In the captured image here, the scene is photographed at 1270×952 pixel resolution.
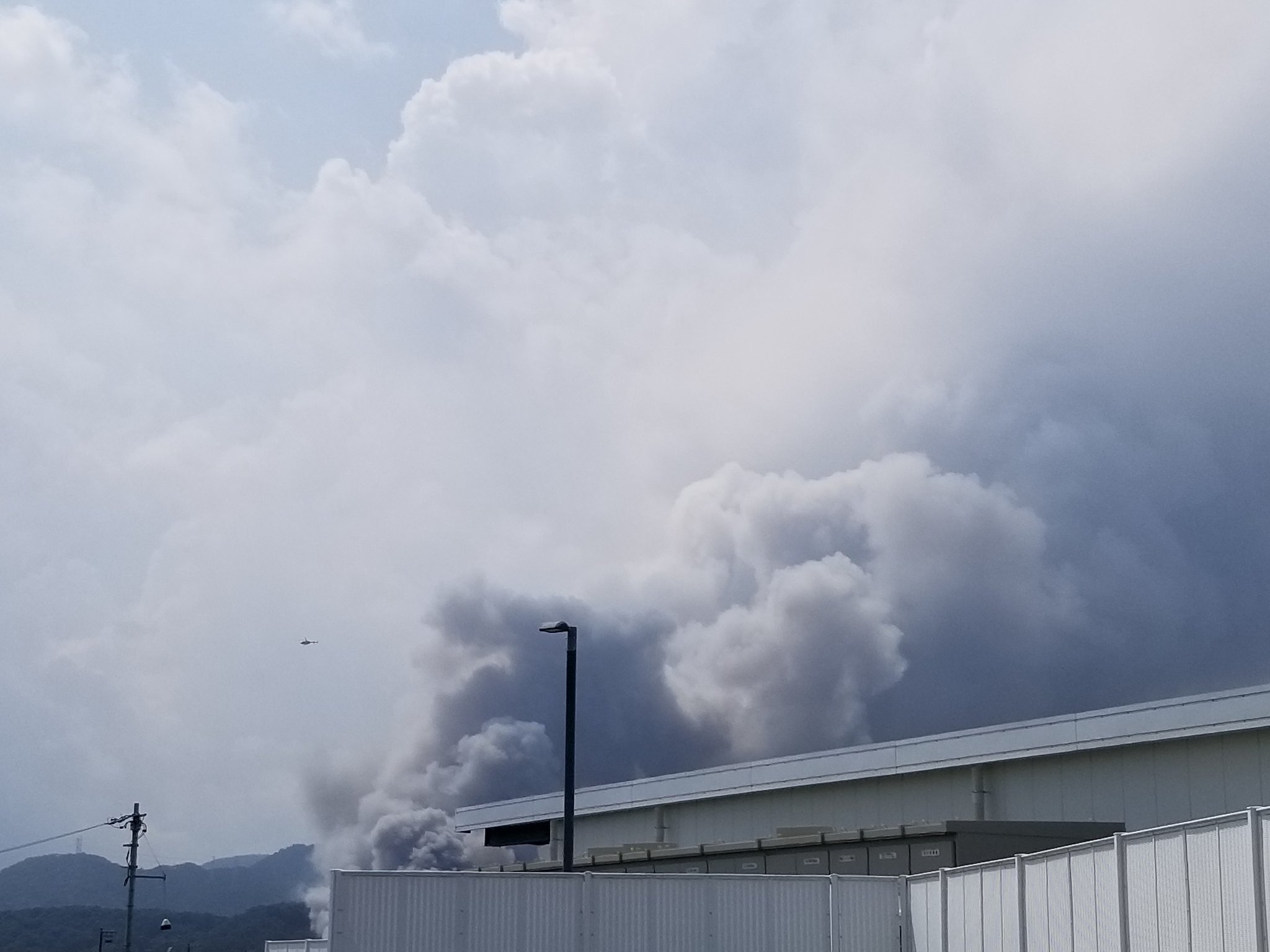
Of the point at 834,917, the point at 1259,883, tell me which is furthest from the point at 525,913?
the point at 1259,883

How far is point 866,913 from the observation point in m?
28.9

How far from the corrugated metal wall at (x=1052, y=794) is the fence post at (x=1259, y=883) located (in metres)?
13.4

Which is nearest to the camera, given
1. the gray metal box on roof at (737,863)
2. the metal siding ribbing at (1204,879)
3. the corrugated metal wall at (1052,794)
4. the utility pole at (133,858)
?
the metal siding ribbing at (1204,879)

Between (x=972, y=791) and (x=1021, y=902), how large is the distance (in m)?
11.5

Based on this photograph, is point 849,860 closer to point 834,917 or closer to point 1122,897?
point 834,917

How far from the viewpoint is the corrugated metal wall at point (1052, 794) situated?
30438 mm

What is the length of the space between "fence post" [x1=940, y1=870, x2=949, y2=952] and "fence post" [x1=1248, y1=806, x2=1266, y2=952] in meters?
11.0

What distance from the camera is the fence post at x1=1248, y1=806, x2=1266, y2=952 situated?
55.7 feet

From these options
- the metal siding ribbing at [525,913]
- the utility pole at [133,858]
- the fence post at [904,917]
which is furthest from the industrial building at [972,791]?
the utility pole at [133,858]

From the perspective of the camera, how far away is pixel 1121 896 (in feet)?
68.6

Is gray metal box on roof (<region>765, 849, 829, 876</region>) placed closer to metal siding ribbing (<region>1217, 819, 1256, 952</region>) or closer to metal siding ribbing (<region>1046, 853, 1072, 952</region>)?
metal siding ribbing (<region>1046, 853, 1072, 952</region>)

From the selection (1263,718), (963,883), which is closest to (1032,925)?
(963,883)

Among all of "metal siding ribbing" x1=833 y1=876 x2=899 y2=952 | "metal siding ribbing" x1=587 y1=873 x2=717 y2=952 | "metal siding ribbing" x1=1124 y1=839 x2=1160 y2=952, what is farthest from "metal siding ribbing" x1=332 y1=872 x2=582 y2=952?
"metal siding ribbing" x1=1124 y1=839 x2=1160 y2=952

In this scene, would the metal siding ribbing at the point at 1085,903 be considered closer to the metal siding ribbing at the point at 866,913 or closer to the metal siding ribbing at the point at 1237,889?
the metal siding ribbing at the point at 1237,889
